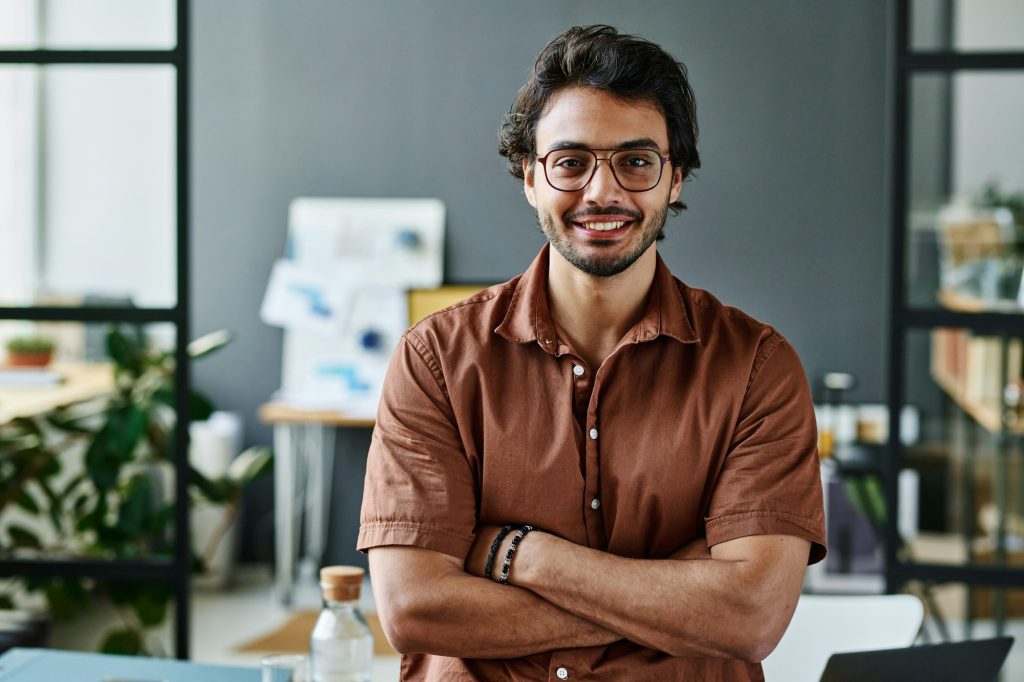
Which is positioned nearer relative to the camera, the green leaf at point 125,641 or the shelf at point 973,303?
the shelf at point 973,303

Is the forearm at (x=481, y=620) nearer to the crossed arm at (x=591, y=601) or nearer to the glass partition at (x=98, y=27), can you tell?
the crossed arm at (x=591, y=601)

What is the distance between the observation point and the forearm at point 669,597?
5.00ft

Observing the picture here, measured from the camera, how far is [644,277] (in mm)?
1755

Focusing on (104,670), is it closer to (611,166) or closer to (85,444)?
(85,444)

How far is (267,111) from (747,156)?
2316mm

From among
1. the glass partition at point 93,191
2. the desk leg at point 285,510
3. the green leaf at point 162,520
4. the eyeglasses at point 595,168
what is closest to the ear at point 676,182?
the eyeglasses at point 595,168

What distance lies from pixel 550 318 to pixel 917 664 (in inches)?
29.2

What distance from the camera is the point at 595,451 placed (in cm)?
166

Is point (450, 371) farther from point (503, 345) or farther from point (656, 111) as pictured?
point (656, 111)

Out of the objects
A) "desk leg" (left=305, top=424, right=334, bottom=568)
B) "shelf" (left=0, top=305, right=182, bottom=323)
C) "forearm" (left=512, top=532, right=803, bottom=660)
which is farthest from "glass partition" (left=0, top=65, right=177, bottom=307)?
"desk leg" (left=305, top=424, right=334, bottom=568)

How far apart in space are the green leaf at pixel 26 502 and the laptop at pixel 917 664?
177 centimetres

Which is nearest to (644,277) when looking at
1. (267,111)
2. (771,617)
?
(771,617)

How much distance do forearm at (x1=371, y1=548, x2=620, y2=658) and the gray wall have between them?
3726 mm

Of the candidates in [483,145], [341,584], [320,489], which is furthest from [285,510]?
[341,584]
